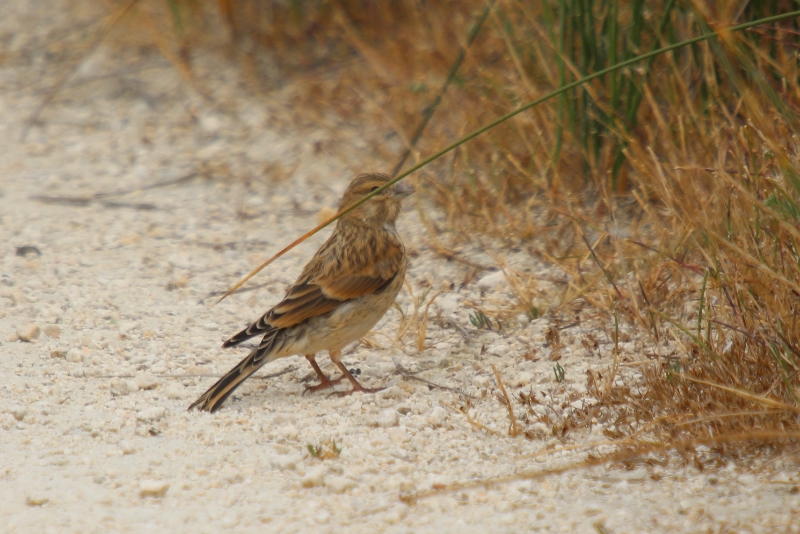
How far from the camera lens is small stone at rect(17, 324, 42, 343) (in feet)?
15.6

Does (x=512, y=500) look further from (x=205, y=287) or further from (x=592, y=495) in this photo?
(x=205, y=287)

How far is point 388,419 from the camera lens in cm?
390

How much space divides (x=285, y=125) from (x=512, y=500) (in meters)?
5.09

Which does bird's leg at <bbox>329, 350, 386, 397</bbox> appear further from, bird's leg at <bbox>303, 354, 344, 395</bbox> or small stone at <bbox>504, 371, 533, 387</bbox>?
small stone at <bbox>504, 371, 533, 387</bbox>

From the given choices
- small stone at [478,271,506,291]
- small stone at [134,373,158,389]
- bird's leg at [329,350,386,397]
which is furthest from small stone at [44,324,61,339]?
small stone at [478,271,506,291]

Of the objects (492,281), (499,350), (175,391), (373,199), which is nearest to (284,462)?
(175,391)

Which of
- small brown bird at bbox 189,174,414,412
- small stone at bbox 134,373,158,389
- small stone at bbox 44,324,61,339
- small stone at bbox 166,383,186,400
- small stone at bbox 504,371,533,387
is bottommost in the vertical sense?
small stone at bbox 504,371,533,387

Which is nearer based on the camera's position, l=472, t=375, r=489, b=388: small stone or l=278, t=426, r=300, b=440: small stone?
l=278, t=426, r=300, b=440: small stone

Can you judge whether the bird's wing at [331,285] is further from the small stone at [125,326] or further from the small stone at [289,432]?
the small stone at [125,326]

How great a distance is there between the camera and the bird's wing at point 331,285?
436 centimetres

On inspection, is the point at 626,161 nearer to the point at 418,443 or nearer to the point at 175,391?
the point at 418,443

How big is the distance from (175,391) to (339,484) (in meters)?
1.22

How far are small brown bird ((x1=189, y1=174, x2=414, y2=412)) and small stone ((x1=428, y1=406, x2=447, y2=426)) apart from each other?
46 centimetres

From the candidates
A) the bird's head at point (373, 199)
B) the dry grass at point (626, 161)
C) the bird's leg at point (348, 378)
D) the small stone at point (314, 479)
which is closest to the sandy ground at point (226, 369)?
the small stone at point (314, 479)
